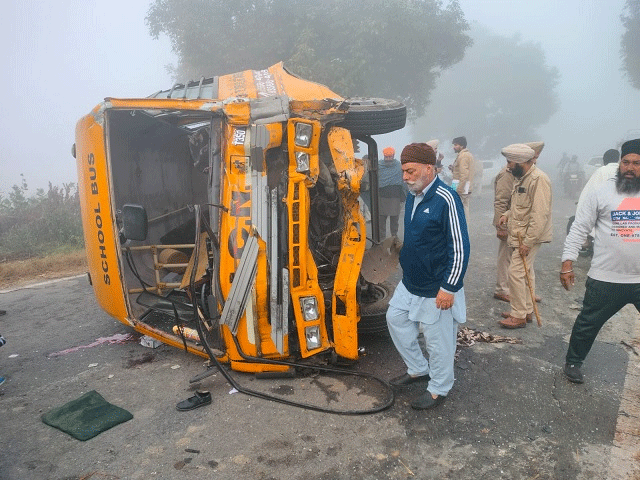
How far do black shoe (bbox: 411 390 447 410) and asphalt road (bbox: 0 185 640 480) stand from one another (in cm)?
5

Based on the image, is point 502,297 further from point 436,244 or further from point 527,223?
point 436,244

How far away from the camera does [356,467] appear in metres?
2.62

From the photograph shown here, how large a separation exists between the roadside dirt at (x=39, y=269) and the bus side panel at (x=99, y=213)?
12.5 feet

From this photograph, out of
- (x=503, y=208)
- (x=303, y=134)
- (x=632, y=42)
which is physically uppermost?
(x=632, y=42)

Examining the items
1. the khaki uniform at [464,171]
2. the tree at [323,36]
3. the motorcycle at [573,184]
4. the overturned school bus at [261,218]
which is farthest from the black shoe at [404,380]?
the motorcycle at [573,184]

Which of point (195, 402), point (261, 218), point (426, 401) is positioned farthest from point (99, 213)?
point (426, 401)

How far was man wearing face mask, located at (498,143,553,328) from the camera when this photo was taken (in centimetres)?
436

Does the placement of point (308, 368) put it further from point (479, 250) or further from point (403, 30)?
point (403, 30)

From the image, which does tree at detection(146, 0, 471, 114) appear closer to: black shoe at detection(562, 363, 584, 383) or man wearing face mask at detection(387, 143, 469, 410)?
man wearing face mask at detection(387, 143, 469, 410)

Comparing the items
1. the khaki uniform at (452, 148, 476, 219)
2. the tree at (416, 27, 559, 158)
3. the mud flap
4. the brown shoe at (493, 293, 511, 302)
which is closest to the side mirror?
the mud flap

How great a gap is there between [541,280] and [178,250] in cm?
457

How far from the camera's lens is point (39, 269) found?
24.8ft

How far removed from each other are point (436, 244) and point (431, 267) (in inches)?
6.0

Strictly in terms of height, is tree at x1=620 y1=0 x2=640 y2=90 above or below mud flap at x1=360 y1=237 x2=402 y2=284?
above
